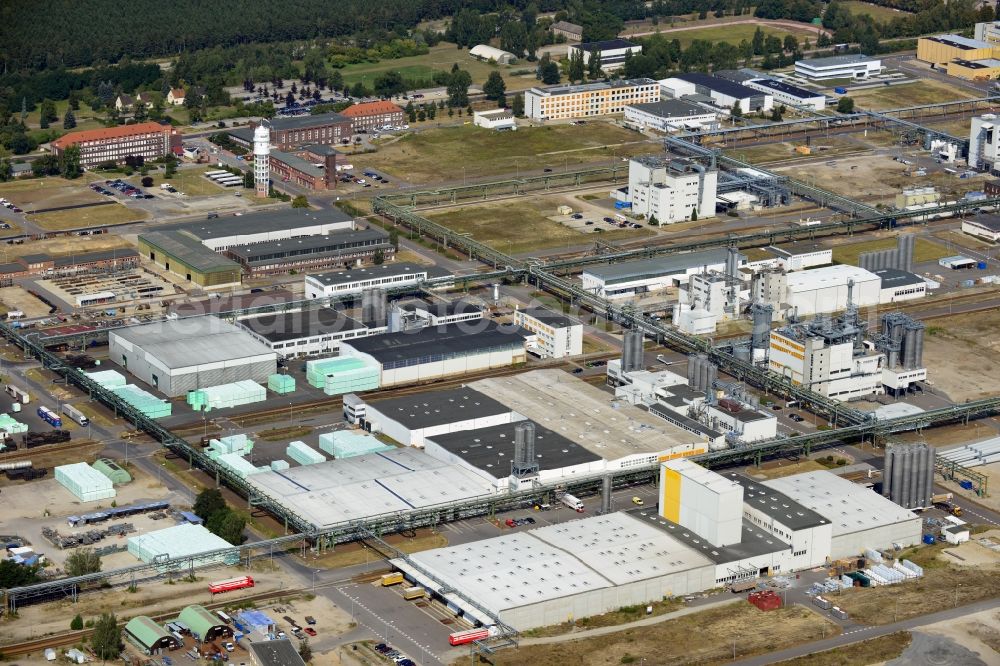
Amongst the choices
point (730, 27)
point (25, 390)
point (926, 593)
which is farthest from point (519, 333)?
point (730, 27)

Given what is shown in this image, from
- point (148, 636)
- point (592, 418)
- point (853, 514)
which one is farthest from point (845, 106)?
point (148, 636)

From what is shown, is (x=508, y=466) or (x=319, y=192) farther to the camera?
(x=319, y=192)

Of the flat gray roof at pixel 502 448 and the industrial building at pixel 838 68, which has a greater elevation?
the industrial building at pixel 838 68

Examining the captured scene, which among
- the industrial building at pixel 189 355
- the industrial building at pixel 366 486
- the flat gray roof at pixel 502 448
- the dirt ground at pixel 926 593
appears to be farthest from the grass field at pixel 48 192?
the dirt ground at pixel 926 593

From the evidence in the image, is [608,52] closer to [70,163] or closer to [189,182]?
[189,182]

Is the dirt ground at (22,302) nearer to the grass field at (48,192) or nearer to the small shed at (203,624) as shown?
the grass field at (48,192)

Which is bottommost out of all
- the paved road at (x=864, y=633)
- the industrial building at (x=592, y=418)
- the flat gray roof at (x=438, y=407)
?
the paved road at (x=864, y=633)

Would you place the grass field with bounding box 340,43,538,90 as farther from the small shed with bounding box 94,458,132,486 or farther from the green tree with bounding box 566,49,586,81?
the small shed with bounding box 94,458,132,486

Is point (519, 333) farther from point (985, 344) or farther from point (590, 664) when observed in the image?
point (590, 664)

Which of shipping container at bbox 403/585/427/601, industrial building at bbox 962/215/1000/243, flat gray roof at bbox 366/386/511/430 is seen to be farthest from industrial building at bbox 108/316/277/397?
industrial building at bbox 962/215/1000/243
